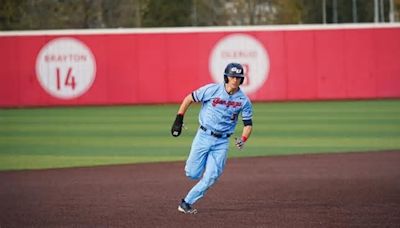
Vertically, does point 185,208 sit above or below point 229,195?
above

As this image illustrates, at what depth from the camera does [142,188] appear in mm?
12922

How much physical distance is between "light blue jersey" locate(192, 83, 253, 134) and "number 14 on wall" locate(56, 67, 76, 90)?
21542 millimetres

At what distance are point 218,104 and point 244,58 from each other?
70.1ft

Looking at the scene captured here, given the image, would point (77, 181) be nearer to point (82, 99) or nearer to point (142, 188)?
point (142, 188)

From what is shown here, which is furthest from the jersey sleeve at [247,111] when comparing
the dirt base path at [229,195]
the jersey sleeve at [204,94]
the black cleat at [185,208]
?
the black cleat at [185,208]

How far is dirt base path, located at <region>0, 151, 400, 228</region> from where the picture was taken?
390 inches

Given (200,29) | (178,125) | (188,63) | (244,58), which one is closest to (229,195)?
(178,125)

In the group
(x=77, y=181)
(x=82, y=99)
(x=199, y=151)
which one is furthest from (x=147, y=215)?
(x=82, y=99)

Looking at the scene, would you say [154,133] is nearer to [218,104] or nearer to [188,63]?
[188,63]

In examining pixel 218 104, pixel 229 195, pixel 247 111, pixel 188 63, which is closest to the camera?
pixel 218 104

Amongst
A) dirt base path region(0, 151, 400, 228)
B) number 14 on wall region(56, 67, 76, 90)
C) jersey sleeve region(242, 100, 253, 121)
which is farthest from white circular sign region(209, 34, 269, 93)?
jersey sleeve region(242, 100, 253, 121)

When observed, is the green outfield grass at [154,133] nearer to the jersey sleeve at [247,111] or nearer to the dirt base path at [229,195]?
the dirt base path at [229,195]

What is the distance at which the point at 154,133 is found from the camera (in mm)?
21500

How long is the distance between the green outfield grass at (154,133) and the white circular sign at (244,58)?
1750 millimetres
